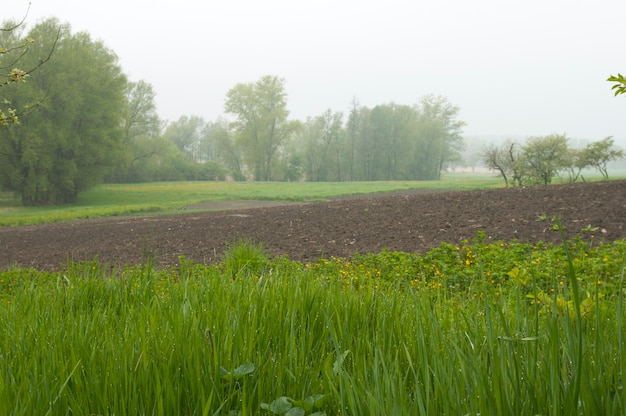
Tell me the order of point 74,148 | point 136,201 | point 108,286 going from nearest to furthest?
point 108,286 → point 74,148 → point 136,201

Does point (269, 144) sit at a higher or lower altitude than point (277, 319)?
higher

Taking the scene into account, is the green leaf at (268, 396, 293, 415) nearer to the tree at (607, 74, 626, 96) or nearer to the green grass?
the tree at (607, 74, 626, 96)

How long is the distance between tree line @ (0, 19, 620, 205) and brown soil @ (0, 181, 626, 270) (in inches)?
227

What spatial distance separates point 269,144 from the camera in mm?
63562

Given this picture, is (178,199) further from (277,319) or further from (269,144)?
(277,319)

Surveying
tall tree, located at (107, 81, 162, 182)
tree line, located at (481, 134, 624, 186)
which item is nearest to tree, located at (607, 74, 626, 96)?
tree line, located at (481, 134, 624, 186)

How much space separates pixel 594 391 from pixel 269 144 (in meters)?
63.4

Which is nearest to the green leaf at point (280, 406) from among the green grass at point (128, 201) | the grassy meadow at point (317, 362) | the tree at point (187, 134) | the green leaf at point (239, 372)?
the grassy meadow at point (317, 362)

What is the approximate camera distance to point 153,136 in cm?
5150

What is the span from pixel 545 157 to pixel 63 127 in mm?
31944

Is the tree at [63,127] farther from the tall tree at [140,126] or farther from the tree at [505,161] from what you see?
the tree at [505,161]

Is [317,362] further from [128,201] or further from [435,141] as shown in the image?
[435,141]

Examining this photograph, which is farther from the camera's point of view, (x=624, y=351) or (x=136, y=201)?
(x=136, y=201)

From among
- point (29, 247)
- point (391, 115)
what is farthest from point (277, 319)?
point (391, 115)
